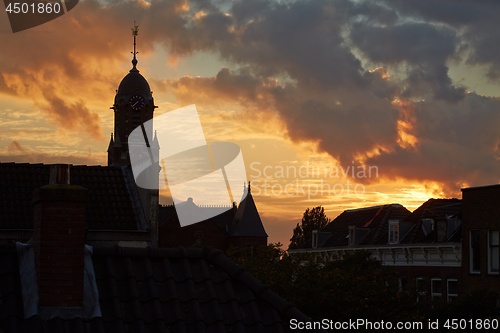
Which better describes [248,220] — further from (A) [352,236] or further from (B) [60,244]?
(B) [60,244]

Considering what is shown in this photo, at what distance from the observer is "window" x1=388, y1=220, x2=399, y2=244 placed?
57688 millimetres

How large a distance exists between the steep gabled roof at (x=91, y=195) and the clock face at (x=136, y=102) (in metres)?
54.8

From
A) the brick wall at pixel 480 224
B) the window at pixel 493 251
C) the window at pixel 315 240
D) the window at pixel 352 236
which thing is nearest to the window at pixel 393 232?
the window at pixel 352 236

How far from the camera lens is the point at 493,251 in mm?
43938

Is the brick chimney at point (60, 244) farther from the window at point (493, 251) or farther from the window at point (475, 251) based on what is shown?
Answer: the window at point (475, 251)

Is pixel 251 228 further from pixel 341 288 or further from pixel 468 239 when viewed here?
pixel 341 288

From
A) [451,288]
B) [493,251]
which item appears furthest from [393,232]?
[493,251]

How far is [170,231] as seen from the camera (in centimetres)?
9150

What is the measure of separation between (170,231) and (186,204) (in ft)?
27.1

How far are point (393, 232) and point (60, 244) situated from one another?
4883 centimetres

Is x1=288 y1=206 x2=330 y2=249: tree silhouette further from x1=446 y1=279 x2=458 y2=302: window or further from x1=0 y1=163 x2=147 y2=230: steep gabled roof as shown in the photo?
x1=0 y1=163 x2=147 y2=230: steep gabled roof

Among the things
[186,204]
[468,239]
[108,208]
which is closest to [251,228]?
[186,204]

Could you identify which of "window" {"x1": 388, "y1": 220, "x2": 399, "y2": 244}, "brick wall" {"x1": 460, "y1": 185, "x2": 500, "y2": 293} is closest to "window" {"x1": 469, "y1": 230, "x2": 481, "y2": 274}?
"brick wall" {"x1": 460, "y1": 185, "x2": 500, "y2": 293}

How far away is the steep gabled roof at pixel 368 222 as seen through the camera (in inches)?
2468
